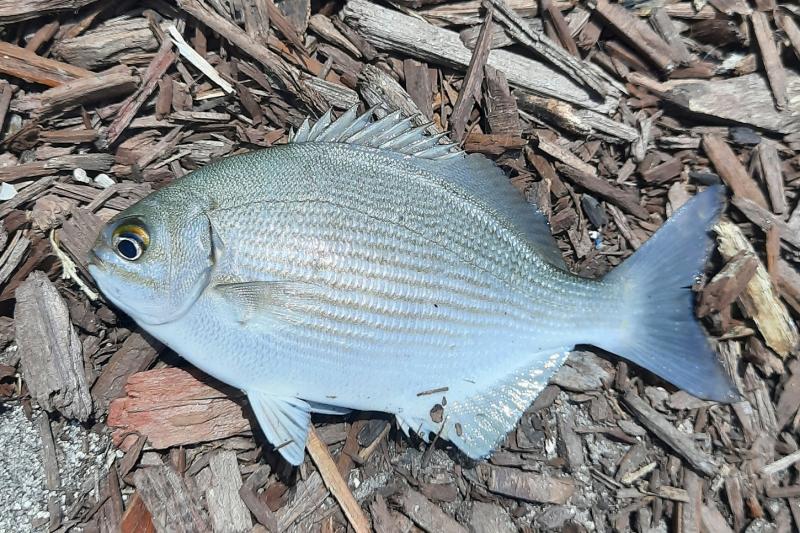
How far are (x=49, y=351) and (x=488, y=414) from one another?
1957mm

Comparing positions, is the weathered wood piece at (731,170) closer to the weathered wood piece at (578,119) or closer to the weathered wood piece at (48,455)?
the weathered wood piece at (578,119)

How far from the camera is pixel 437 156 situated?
93.3 inches

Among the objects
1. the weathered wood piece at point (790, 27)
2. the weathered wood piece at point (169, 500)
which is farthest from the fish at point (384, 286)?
the weathered wood piece at point (790, 27)

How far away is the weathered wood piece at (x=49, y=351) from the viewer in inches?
93.7

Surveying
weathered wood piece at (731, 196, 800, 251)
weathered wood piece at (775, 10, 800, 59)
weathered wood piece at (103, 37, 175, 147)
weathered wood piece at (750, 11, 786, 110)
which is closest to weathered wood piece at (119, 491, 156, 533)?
weathered wood piece at (103, 37, 175, 147)

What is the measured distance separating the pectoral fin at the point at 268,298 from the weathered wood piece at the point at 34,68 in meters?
1.31

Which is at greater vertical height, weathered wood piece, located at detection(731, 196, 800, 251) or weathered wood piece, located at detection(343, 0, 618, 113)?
weathered wood piece, located at detection(343, 0, 618, 113)

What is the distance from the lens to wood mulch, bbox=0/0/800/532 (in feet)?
8.03

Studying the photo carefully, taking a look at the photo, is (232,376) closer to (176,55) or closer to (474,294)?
(474,294)

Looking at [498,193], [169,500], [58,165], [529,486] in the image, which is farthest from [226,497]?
[498,193]

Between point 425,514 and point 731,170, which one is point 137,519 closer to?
point 425,514

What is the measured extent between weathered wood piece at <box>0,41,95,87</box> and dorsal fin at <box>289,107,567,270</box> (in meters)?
1.09

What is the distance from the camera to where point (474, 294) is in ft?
7.52

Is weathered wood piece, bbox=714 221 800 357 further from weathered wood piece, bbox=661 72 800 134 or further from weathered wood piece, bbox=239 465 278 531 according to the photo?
weathered wood piece, bbox=239 465 278 531
